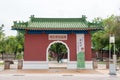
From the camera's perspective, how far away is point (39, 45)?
91.6 ft

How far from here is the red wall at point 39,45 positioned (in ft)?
91.0

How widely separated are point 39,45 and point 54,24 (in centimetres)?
284

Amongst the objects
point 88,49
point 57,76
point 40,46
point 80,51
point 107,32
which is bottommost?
point 57,76

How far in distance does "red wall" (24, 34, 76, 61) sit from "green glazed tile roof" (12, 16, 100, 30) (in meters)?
1.04

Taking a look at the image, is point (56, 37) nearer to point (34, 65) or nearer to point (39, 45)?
point (39, 45)

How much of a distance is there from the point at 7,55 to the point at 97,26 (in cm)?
4562

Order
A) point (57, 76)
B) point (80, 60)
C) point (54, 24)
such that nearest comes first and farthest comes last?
point (57, 76) < point (80, 60) < point (54, 24)

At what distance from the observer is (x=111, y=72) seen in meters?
21.0

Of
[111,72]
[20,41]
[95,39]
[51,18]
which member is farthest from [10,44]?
[111,72]

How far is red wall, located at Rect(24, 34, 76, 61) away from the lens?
2775 cm

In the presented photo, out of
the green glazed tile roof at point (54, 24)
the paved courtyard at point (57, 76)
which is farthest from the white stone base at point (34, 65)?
the paved courtyard at point (57, 76)

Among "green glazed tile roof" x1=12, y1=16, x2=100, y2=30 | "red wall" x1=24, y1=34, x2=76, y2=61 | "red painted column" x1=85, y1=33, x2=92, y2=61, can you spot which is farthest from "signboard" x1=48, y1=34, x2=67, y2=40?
"red painted column" x1=85, y1=33, x2=92, y2=61

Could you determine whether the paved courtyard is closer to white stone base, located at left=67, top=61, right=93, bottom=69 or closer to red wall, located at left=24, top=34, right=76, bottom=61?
white stone base, located at left=67, top=61, right=93, bottom=69

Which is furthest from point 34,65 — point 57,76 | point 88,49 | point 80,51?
point 57,76
